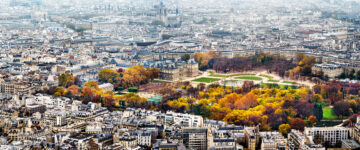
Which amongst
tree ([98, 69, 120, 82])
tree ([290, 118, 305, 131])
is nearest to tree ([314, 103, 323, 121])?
tree ([290, 118, 305, 131])

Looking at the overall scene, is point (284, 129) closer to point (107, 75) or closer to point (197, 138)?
point (197, 138)

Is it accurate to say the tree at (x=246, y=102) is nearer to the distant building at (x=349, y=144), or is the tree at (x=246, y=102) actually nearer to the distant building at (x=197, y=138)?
the distant building at (x=197, y=138)

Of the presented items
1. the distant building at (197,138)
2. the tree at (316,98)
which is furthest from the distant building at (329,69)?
the distant building at (197,138)

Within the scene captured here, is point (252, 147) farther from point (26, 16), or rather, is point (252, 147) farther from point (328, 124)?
point (26, 16)

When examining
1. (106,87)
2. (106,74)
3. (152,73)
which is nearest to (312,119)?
(106,87)

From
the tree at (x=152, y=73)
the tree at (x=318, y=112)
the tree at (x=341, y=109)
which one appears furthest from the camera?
the tree at (x=152, y=73)

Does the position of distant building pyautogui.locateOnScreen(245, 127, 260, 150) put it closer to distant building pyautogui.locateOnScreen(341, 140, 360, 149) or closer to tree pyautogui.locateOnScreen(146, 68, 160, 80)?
distant building pyautogui.locateOnScreen(341, 140, 360, 149)
